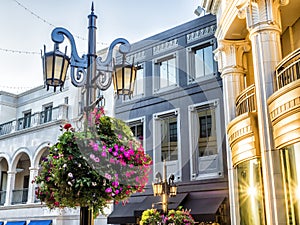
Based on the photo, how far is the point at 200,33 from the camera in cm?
1433

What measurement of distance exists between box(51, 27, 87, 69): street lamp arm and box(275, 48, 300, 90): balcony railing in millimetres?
3476

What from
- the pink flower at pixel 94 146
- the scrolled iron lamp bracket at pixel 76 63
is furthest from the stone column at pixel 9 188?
the pink flower at pixel 94 146

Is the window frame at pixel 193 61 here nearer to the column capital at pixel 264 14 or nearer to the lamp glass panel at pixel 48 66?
the column capital at pixel 264 14

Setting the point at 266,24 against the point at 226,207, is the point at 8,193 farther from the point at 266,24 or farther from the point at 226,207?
the point at 266,24

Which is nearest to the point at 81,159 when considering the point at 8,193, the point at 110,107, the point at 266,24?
the point at 266,24

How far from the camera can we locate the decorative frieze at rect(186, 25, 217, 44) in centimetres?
1392

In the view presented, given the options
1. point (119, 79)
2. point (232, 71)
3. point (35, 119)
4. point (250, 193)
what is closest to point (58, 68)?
point (119, 79)

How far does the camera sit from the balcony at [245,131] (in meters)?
7.79

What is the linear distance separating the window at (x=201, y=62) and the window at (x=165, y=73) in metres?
0.77

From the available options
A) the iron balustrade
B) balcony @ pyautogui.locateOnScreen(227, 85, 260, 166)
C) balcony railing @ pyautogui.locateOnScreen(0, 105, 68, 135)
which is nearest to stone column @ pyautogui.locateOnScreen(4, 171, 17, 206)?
balcony railing @ pyautogui.locateOnScreen(0, 105, 68, 135)

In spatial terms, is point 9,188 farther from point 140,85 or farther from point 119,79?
point 119,79

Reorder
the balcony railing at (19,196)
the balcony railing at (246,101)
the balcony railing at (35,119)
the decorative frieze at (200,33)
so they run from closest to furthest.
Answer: the balcony railing at (246,101) → the decorative frieze at (200,33) → the balcony railing at (35,119) → the balcony railing at (19,196)

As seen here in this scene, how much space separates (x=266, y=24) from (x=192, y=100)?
6.69m

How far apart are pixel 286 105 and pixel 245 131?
182 centimetres
